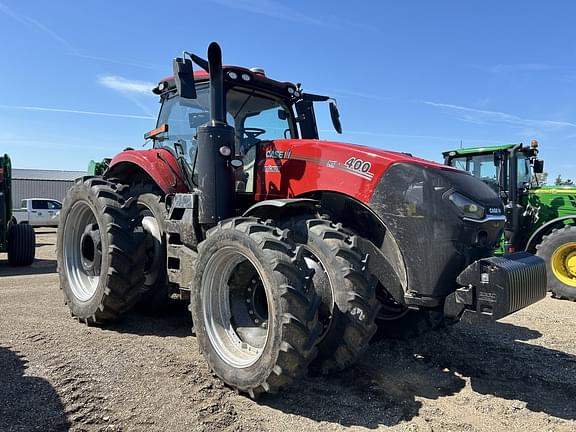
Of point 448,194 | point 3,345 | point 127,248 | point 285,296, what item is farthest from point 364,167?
point 3,345

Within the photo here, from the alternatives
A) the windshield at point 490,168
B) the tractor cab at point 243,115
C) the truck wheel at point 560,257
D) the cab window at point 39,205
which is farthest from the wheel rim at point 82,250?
the cab window at point 39,205

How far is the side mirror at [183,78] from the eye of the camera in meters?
4.01

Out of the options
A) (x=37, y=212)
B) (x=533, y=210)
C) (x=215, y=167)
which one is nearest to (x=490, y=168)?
(x=533, y=210)

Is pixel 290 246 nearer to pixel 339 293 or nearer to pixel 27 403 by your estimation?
pixel 339 293

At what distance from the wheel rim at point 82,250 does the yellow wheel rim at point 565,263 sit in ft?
23.8

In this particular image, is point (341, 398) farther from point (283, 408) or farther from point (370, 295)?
point (370, 295)

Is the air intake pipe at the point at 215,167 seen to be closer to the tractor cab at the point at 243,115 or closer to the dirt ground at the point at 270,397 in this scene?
the tractor cab at the point at 243,115

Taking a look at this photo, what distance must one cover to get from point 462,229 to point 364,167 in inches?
33.4

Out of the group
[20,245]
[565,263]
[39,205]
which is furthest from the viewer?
[39,205]

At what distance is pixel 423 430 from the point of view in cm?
298

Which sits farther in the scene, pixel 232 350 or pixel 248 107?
pixel 248 107

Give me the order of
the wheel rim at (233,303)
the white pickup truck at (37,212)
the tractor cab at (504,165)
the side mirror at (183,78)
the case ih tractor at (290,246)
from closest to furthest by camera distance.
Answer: the case ih tractor at (290,246) < the wheel rim at (233,303) < the side mirror at (183,78) < the tractor cab at (504,165) < the white pickup truck at (37,212)

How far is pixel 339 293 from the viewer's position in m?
3.42

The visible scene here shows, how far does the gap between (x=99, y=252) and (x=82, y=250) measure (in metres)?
0.55
